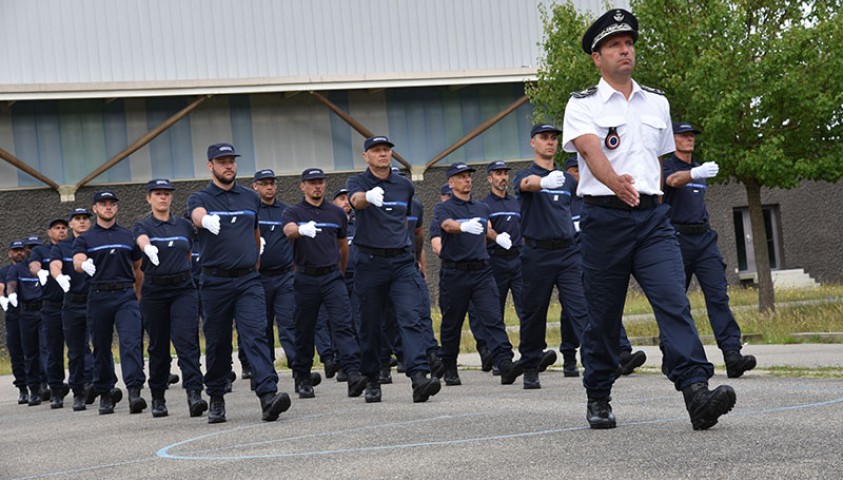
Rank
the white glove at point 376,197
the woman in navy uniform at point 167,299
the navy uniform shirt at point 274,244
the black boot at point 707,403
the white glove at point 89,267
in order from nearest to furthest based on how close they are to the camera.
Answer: the black boot at point 707,403
the white glove at point 376,197
the woman in navy uniform at point 167,299
the white glove at point 89,267
the navy uniform shirt at point 274,244

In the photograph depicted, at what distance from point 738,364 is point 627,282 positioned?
13.0 feet

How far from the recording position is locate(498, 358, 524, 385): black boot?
13500 millimetres

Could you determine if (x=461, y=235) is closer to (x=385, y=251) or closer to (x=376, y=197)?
(x=385, y=251)

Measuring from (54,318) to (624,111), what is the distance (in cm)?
1026

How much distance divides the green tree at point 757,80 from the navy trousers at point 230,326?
10.2 m

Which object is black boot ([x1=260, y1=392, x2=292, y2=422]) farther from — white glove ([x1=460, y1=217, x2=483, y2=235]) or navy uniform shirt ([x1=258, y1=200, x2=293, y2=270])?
navy uniform shirt ([x1=258, y1=200, x2=293, y2=270])

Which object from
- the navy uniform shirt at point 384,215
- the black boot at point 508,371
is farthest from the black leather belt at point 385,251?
the black boot at point 508,371

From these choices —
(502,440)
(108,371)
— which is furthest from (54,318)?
(502,440)

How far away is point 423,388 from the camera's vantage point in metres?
11.8

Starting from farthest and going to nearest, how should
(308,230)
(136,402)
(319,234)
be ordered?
1. (136,402)
2. (319,234)
3. (308,230)

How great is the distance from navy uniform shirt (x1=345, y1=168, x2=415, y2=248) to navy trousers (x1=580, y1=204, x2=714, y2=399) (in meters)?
4.18

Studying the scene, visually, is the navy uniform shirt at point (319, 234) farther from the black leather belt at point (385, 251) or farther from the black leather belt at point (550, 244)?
the black leather belt at point (550, 244)

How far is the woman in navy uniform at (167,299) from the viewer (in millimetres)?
12859

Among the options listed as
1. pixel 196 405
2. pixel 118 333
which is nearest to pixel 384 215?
pixel 196 405
